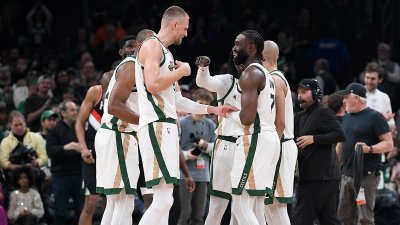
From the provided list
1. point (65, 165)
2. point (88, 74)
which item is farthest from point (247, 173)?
point (88, 74)

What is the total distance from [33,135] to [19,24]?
23.0 feet

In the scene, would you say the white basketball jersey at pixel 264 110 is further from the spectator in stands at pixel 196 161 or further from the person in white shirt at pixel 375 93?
the person in white shirt at pixel 375 93

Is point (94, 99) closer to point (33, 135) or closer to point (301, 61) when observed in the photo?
point (33, 135)

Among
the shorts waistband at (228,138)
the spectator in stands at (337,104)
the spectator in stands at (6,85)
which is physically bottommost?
the shorts waistband at (228,138)

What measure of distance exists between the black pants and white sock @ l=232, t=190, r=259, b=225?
167cm

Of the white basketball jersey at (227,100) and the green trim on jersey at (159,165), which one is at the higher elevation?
the white basketball jersey at (227,100)

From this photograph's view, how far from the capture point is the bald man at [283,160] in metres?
11.0

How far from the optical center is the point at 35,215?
13.8m

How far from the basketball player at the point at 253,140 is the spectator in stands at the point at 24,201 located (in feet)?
14.3

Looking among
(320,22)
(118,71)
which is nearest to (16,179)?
(118,71)

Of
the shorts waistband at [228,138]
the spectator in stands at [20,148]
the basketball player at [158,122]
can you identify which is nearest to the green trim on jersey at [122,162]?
the basketball player at [158,122]

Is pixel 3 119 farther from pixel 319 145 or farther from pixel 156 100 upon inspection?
pixel 156 100

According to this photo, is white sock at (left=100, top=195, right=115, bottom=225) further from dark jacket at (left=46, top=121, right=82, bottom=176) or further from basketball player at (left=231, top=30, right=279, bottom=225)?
dark jacket at (left=46, top=121, right=82, bottom=176)

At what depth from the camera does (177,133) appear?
388 inches
